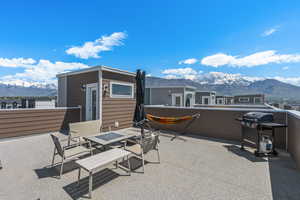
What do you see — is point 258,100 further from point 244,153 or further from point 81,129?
point 81,129

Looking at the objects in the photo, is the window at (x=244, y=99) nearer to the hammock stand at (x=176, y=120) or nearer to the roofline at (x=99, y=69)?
the hammock stand at (x=176, y=120)

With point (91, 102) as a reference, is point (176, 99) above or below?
above

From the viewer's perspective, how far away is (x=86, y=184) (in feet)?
6.95

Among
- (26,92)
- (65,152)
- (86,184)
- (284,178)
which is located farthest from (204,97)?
(26,92)

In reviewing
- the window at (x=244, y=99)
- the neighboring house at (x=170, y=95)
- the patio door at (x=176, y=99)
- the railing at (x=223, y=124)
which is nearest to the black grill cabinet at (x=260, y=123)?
the railing at (x=223, y=124)

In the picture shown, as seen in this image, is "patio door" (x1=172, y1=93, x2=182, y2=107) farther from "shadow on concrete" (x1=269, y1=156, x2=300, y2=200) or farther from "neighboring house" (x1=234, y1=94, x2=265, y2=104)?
"neighboring house" (x1=234, y1=94, x2=265, y2=104)

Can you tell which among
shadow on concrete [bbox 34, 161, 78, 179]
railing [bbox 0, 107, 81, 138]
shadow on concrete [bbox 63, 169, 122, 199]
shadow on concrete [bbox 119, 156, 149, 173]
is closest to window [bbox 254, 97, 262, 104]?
shadow on concrete [bbox 119, 156, 149, 173]

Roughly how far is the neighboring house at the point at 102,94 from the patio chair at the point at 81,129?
4.68 ft

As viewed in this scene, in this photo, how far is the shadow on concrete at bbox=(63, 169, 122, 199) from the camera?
1878 mm

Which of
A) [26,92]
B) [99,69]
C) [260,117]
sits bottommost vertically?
[260,117]

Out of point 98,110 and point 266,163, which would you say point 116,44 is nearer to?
point 98,110

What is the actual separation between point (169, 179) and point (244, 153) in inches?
98.7

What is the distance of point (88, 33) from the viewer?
374 inches

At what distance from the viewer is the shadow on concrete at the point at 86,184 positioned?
188cm
